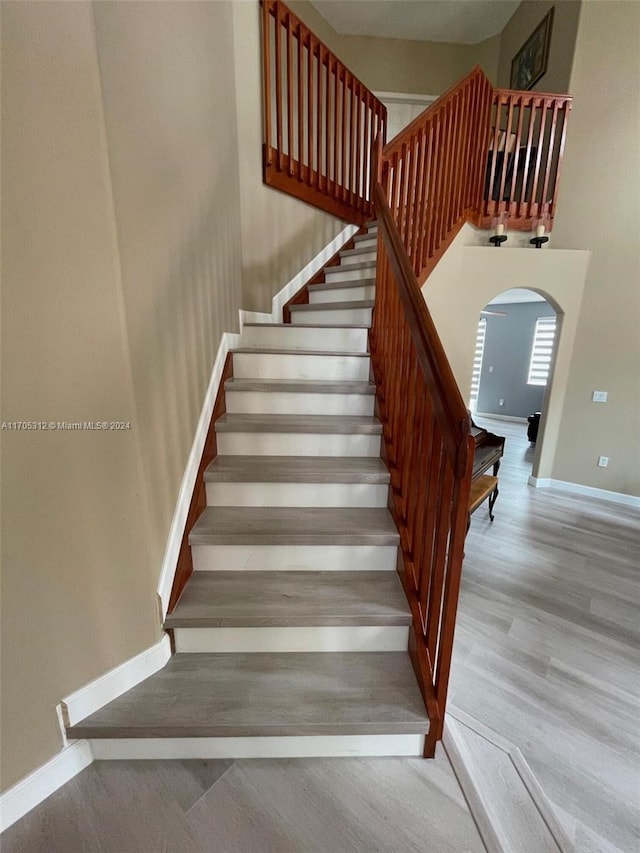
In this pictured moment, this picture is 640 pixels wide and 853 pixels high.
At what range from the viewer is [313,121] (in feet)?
9.55

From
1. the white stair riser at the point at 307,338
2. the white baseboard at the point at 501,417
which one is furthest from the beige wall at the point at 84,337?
the white baseboard at the point at 501,417

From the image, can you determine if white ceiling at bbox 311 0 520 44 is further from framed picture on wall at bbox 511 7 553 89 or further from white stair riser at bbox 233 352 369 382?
white stair riser at bbox 233 352 369 382

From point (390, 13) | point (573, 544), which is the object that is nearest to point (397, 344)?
point (573, 544)

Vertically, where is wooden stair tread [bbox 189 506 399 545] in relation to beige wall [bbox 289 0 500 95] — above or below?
below

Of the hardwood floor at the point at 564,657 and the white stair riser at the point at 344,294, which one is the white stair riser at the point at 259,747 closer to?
the hardwood floor at the point at 564,657

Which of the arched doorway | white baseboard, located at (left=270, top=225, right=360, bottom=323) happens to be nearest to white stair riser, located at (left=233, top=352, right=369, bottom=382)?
white baseboard, located at (left=270, top=225, right=360, bottom=323)

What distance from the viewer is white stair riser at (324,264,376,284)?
2723 millimetres

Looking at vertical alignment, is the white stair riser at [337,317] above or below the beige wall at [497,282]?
below

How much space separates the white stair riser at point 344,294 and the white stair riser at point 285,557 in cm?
174

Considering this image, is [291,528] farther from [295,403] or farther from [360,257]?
[360,257]

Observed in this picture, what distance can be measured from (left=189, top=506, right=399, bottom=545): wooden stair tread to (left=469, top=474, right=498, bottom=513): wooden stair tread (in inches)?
46.5

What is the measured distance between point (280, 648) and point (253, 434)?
0.94 meters

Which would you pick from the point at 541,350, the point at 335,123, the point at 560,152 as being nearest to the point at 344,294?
the point at 335,123

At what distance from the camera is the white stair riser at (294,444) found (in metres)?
1.79
